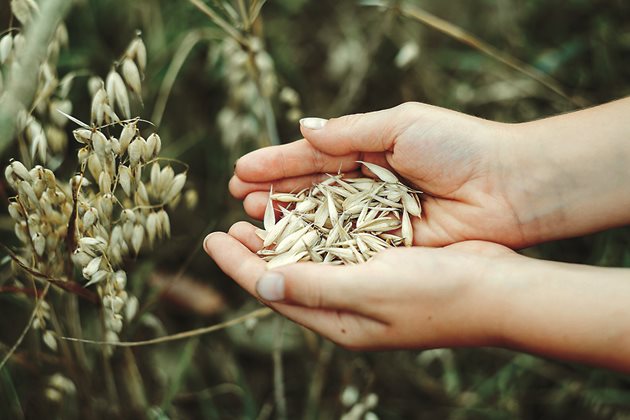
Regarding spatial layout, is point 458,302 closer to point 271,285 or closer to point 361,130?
point 271,285

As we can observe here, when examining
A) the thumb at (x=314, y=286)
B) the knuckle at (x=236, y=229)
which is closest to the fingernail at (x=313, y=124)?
the knuckle at (x=236, y=229)

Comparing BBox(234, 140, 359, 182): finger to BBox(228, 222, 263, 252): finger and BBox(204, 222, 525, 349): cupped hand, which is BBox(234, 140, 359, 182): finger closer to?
BBox(228, 222, 263, 252): finger

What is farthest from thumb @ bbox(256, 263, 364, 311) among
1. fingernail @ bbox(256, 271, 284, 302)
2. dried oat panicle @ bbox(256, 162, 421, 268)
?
dried oat panicle @ bbox(256, 162, 421, 268)

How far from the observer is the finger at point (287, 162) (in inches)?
51.8

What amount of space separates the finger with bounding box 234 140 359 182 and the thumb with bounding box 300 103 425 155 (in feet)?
0.12

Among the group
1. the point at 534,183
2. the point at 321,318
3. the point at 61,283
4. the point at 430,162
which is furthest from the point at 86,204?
the point at 534,183

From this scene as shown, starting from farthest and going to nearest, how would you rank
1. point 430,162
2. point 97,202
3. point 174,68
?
point 174,68, point 430,162, point 97,202

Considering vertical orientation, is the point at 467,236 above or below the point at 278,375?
above

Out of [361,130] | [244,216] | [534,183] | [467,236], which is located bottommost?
[244,216]

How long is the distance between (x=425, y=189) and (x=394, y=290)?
403 millimetres

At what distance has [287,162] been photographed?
1.33 meters

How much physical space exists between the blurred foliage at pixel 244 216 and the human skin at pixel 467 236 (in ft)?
0.72

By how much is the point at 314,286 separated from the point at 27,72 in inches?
22.8

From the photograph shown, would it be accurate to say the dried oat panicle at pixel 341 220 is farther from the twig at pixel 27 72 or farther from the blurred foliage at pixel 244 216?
the twig at pixel 27 72
